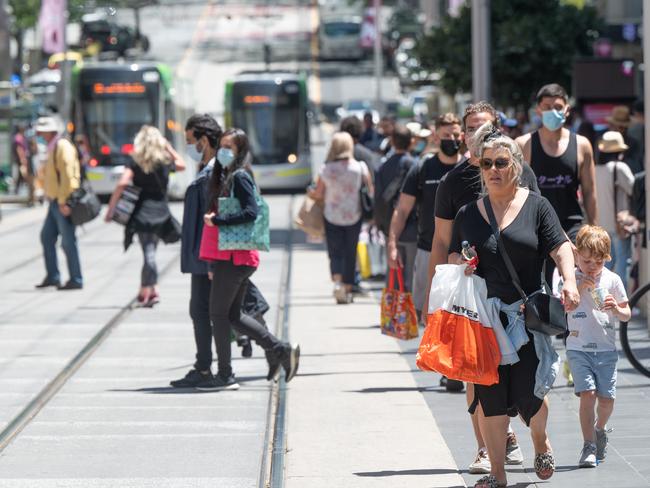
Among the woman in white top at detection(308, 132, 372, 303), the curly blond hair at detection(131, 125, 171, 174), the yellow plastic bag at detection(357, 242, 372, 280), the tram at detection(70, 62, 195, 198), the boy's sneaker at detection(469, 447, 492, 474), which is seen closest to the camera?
the boy's sneaker at detection(469, 447, 492, 474)

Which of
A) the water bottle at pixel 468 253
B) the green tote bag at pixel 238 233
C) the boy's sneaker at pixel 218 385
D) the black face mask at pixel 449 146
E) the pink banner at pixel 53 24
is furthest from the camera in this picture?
the pink banner at pixel 53 24

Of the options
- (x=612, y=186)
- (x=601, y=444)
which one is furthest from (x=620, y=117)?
Answer: (x=601, y=444)

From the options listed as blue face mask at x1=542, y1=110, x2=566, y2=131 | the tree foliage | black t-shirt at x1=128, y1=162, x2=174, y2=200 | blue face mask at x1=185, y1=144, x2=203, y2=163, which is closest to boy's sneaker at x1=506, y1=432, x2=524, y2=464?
blue face mask at x1=542, y1=110, x2=566, y2=131

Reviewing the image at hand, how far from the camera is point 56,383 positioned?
10836 millimetres

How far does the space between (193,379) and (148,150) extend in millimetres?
4872

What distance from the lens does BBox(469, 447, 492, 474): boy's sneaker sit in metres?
7.66

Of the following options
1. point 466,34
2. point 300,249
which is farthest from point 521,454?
point 466,34

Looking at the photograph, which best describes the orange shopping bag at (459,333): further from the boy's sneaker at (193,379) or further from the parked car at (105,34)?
the parked car at (105,34)

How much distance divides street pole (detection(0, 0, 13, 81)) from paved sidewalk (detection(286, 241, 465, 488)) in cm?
2187

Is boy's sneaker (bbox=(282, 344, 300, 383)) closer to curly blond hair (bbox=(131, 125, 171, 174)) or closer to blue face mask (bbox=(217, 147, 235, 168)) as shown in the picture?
blue face mask (bbox=(217, 147, 235, 168))

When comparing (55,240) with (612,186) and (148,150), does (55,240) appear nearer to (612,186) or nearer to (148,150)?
(148,150)

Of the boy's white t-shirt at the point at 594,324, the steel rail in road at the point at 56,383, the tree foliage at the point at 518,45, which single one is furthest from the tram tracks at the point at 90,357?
the tree foliage at the point at 518,45

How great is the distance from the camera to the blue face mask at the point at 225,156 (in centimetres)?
1023

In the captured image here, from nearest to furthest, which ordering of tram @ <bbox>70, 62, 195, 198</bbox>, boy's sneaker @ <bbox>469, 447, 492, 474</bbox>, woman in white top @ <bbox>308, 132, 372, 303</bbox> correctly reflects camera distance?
1. boy's sneaker @ <bbox>469, 447, 492, 474</bbox>
2. woman in white top @ <bbox>308, 132, 372, 303</bbox>
3. tram @ <bbox>70, 62, 195, 198</bbox>
